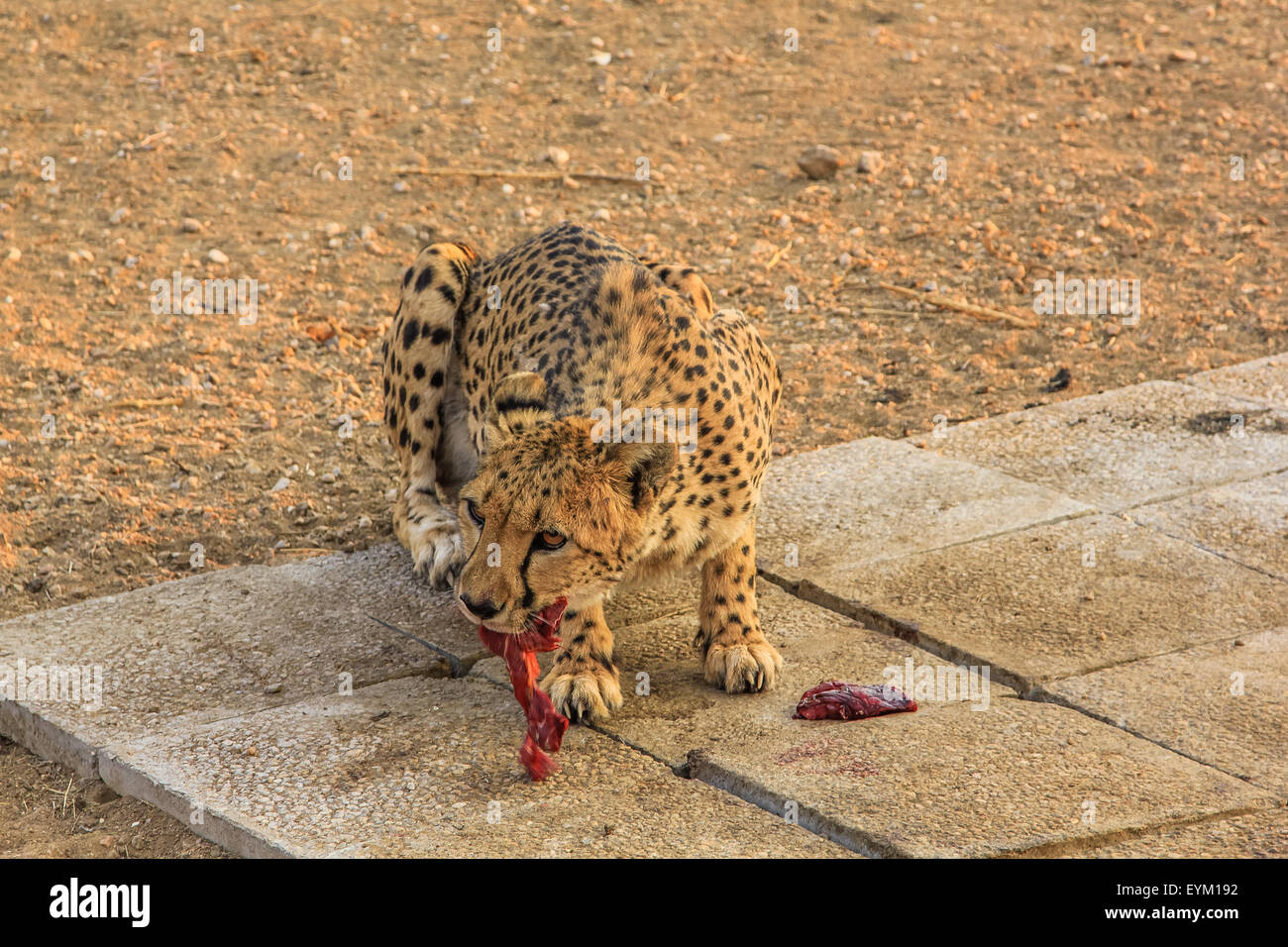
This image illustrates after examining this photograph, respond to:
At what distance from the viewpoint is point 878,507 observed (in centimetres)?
502

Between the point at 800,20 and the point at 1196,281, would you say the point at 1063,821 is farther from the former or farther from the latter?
the point at 800,20

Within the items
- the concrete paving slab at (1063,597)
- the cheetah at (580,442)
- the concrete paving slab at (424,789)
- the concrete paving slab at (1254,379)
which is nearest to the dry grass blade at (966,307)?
the concrete paving slab at (1254,379)

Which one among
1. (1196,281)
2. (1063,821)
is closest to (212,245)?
(1196,281)

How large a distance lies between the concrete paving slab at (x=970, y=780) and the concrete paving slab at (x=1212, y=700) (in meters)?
0.07

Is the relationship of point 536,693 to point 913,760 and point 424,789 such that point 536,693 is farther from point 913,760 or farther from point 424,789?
point 913,760

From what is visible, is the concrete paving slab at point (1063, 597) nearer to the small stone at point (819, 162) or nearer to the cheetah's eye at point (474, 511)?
the cheetah's eye at point (474, 511)

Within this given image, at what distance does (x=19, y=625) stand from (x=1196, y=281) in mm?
5309

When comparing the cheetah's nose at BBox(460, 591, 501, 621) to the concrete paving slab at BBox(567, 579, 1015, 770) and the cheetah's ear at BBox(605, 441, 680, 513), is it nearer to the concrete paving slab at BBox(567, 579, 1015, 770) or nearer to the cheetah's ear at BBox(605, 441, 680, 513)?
the cheetah's ear at BBox(605, 441, 680, 513)

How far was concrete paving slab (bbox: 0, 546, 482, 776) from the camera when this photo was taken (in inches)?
156

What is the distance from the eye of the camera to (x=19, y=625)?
4406 mm

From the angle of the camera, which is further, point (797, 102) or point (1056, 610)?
point (797, 102)

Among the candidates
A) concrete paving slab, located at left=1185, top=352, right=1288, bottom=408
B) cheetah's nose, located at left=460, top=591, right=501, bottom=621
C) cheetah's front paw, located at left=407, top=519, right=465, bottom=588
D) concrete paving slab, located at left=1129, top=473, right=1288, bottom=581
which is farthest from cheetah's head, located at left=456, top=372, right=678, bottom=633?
concrete paving slab, located at left=1185, top=352, right=1288, bottom=408

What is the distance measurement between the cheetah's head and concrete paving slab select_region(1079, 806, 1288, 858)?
1260 millimetres

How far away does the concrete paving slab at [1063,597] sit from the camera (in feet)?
13.5
